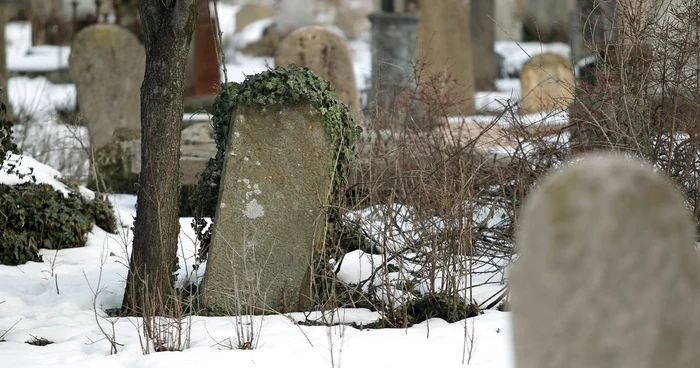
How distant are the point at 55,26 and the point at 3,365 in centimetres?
1782

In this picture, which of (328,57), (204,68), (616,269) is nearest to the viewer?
(616,269)

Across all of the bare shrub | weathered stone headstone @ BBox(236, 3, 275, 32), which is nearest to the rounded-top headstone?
the bare shrub

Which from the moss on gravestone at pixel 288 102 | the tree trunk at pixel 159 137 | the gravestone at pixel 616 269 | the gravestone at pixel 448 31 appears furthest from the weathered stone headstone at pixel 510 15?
the gravestone at pixel 616 269

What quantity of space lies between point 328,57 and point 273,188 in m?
5.93

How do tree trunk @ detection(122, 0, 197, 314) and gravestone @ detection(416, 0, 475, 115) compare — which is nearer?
tree trunk @ detection(122, 0, 197, 314)

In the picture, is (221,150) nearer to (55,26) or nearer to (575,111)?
(575,111)

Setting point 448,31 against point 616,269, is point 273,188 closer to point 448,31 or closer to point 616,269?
point 616,269

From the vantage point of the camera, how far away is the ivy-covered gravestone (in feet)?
17.4

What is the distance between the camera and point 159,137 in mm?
5281

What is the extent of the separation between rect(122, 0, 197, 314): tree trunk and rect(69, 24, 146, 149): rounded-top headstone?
6998mm

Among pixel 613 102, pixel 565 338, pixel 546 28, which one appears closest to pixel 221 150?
pixel 613 102

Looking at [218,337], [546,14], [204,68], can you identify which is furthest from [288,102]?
[546,14]

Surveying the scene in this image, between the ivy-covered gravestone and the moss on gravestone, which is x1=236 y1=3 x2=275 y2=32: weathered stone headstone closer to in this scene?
the moss on gravestone

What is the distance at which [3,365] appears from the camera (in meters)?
4.30
